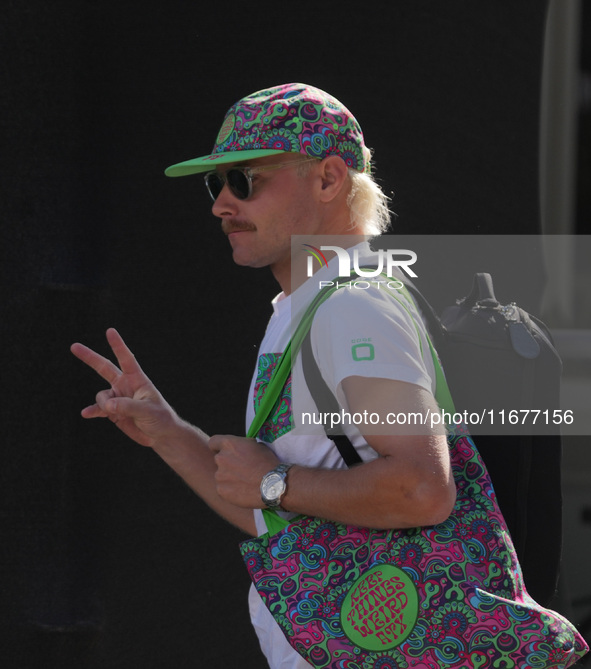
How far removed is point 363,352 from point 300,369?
18 centimetres

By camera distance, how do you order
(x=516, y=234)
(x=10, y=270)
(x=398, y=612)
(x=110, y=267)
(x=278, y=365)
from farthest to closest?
(x=516, y=234)
(x=110, y=267)
(x=10, y=270)
(x=278, y=365)
(x=398, y=612)

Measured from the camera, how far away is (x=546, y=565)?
6.36 ft

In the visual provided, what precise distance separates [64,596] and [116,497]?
0.99 ft

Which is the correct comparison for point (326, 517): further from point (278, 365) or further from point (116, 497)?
point (116, 497)

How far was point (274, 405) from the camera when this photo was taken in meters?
1.87

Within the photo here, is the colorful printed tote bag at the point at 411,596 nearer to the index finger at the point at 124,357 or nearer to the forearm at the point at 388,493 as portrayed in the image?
the forearm at the point at 388,493

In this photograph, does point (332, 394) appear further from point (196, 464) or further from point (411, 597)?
point (196, 464)

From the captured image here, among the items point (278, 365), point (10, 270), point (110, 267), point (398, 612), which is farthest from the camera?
point (110, 267)

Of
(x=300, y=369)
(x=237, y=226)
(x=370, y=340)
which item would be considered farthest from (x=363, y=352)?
(x=237, y=226)

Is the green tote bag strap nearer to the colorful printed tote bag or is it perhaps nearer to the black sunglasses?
the colorful printed tote bag

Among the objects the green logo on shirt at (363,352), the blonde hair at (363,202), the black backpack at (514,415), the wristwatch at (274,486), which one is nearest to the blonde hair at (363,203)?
the blonde hair at (363,202)

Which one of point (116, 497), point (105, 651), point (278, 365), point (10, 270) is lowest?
point (105, 651)

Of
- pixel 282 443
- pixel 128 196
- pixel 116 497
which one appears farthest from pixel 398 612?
pixel 128 196

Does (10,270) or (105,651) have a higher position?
(10,270)
